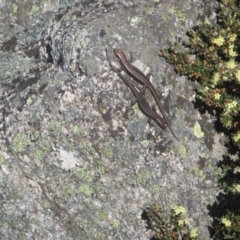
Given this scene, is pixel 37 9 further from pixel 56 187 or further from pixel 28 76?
pixel 56 187

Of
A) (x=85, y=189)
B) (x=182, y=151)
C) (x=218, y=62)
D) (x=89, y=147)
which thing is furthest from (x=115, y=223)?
(x=218, y=62)

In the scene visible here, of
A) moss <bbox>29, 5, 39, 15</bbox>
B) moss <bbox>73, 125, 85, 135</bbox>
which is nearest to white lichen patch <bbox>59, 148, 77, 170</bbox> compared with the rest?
moss <bbox>73, 125, 85, 135</bbox>

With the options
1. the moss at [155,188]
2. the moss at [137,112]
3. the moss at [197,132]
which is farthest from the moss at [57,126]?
the moss at [197,132]

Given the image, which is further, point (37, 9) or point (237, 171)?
point (37, 9)

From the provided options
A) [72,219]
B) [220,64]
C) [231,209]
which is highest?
[220,64]

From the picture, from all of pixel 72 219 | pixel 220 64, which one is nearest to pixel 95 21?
pixel 220 64

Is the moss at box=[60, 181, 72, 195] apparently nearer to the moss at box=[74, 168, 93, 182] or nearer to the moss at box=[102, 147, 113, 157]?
the moss at box=[74, 168, 93, 182]

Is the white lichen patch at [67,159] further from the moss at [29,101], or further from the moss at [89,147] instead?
the moss at [29,101]
